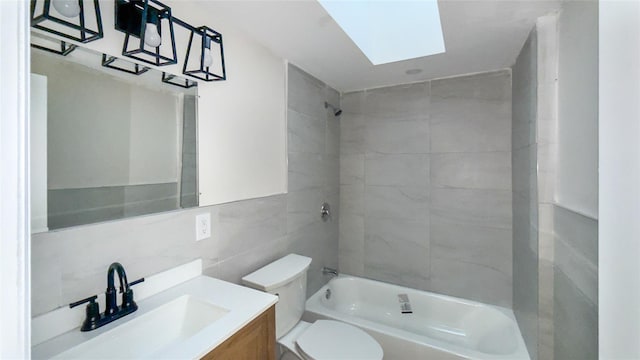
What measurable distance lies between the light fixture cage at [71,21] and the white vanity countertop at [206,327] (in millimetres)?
1011

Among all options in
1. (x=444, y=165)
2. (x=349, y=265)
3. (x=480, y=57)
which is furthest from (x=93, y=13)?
(x=349, y=265)

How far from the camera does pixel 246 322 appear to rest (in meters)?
1.04

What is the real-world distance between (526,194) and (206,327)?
1.97 meters

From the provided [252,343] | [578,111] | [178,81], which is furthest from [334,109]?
[252,343]

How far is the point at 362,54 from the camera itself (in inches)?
79.3

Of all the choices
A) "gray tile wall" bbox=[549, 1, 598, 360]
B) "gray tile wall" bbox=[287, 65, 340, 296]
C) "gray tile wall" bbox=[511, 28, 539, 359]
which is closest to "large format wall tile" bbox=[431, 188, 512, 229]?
"gray tile wall" bbox=[511, 28, 539, 359]

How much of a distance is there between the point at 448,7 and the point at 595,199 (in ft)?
3.64

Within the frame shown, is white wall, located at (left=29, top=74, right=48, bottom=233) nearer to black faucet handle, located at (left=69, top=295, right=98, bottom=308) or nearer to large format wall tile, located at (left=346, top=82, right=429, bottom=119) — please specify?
black faucet handle, located at (left=69, top=295, right=98, bottom=308)

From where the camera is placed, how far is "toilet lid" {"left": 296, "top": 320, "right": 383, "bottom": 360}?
5.20 feet

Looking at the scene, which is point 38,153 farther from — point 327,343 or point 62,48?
point 327,343

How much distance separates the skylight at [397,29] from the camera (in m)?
1.96

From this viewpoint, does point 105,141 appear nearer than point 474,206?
Yes

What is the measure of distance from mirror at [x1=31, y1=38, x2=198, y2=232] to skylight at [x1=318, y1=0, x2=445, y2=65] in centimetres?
124

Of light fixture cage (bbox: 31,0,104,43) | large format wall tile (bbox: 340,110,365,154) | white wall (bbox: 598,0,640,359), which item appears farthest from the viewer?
large format wall tile (bbox: 340,110,365,154)
